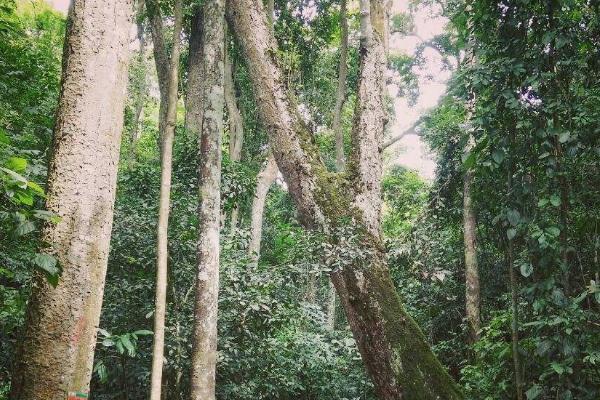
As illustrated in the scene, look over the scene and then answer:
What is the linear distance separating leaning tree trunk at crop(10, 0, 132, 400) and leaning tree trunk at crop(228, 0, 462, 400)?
3331mm

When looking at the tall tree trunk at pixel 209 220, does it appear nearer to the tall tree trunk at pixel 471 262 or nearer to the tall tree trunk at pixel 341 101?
the tall tree trunk at pixel 341 101

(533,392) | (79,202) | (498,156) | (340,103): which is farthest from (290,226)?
(79,202)

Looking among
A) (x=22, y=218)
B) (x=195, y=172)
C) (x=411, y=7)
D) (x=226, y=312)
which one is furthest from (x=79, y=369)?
(x=411, y=7)

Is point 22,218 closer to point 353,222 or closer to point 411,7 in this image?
point 353,222

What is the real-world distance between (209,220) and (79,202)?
348 cm

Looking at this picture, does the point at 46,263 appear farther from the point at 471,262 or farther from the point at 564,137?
the point at 471,262

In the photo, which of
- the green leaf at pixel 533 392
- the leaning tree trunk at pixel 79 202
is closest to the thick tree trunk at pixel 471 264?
the green leaf at pixel 533 392

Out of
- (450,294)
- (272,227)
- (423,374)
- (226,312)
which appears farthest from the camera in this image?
(272,227)

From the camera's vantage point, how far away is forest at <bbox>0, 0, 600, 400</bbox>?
185cm

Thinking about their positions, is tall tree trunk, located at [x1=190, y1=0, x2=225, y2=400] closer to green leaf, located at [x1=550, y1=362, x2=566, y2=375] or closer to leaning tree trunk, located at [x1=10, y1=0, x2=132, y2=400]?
leaning tree trunk, located at [x1=10, y1=0, x2=132, y2=400]

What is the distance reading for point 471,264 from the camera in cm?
962

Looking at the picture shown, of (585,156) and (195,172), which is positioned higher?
(195,172)

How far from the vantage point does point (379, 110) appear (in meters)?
5.79

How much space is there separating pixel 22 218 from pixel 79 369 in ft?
1.98
